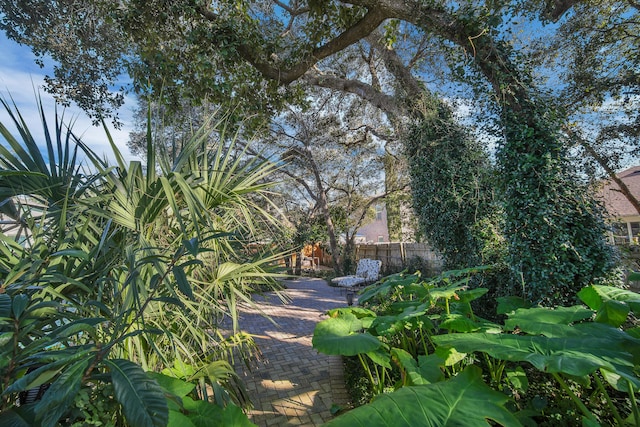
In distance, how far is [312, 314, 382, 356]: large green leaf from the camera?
71.0 inches

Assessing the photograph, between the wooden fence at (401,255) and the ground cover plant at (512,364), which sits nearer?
the ground cover plant at (512,364)

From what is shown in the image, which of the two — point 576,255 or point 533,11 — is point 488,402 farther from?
point 533,11

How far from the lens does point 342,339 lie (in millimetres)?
1920

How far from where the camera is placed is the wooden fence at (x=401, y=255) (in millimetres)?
8109

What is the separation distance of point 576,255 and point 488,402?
2161 mm

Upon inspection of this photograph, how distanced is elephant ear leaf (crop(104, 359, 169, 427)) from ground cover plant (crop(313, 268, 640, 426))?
570 mm

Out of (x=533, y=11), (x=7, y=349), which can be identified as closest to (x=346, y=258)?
(x=533, y=11)

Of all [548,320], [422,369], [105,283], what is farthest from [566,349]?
[105,283]

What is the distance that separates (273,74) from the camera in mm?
Answer: 4523

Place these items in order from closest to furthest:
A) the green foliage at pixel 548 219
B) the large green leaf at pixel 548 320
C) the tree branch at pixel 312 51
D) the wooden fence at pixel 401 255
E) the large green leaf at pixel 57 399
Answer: the large green leaf at pixel 57 399 < the large green leaf at pixel 548 320 < the green foliage at pixel 548 219 < the tree branch at pixel 312 51 < the wooden fence at pixel 401 255

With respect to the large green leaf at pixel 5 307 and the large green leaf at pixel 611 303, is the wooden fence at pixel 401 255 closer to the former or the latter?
the large green leaf at pixel 611 303

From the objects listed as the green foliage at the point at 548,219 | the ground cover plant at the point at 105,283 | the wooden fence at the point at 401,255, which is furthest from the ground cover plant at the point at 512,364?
the wooden fence at the point at 401,255

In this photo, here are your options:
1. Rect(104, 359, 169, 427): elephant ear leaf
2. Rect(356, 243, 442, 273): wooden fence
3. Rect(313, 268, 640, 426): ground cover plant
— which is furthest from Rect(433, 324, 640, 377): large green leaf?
Rect(356, 243, 442, 273): wooden fence

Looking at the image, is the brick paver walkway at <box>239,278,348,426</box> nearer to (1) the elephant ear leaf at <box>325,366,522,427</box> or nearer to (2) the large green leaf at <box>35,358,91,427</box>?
(1) the elephant ear leaf at <box>325,366,522,427</box>
